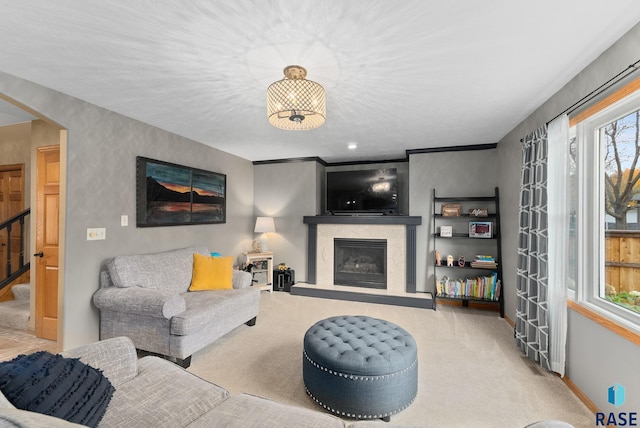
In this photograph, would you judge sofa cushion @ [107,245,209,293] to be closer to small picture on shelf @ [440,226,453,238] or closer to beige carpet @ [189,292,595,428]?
beige carpet @ [189,292,595,428]

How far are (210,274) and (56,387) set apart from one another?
2.33 metres

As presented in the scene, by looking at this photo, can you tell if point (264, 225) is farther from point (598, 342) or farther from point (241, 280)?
point (598, 342)

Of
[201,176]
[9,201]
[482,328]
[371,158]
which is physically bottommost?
[482,328]

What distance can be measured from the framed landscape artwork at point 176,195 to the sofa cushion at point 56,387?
7.73 feet

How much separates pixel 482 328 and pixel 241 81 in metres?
3.74

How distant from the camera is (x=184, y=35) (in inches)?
67.4

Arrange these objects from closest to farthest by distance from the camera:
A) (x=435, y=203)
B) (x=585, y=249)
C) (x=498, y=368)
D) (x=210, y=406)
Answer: (x=210, y=406) → (x=585, y=249) → (x=498, y=368) → (x=435, y=203)

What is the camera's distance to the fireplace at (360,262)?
4.80 metres

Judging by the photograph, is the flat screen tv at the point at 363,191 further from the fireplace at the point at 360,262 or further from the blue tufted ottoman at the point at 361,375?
the blue tufted ottoman at the point at 361,375

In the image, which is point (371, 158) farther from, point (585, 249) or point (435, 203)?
point (585, 249)

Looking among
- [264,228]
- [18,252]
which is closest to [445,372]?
[264,228]

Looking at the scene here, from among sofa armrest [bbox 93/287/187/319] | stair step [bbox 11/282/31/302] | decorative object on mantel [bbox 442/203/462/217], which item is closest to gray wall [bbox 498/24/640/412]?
decorative object on mantel [bbox 442/203/462/217]

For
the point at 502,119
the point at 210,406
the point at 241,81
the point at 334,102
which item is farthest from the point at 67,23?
the point at 502,119

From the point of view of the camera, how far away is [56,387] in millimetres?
1057
